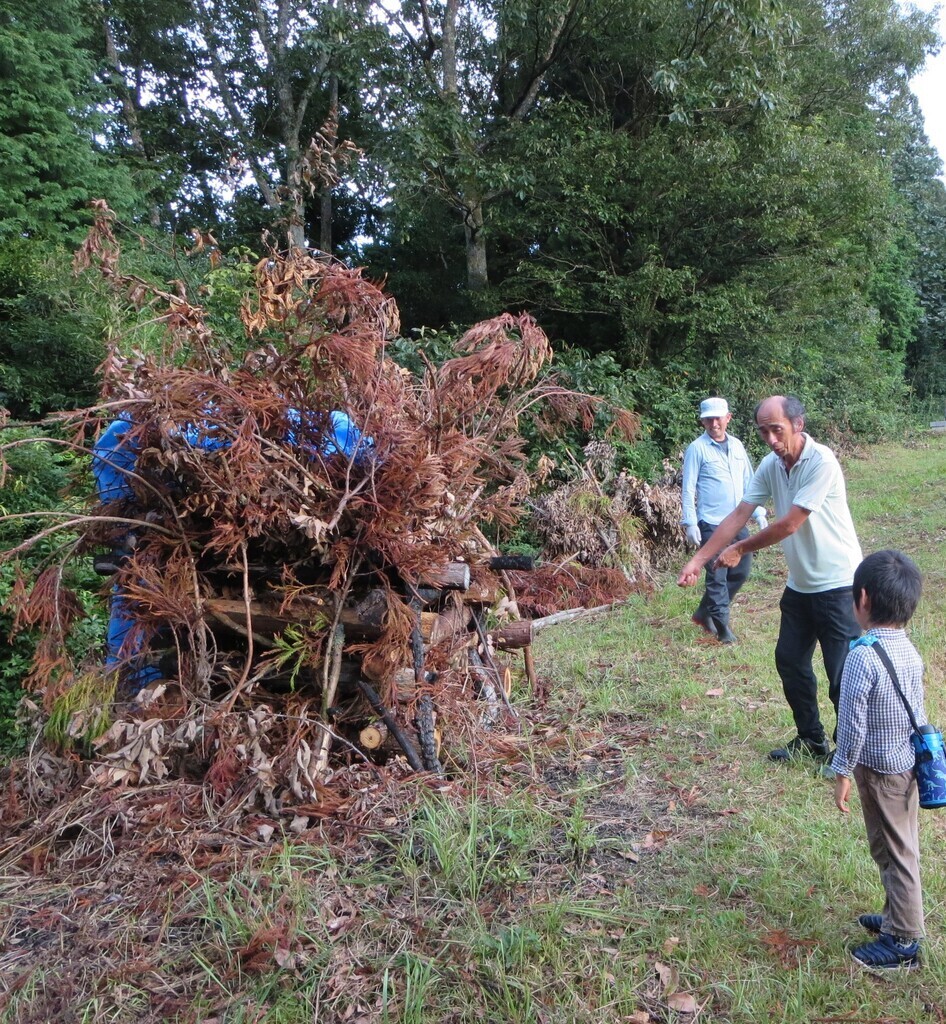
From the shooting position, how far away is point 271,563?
13.2 feet

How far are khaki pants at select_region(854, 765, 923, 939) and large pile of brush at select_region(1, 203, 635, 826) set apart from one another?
77.1 inches

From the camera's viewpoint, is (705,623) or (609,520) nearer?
(705,623)

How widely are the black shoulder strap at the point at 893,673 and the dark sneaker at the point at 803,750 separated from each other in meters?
1.55

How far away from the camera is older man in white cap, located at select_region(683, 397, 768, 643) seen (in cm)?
615

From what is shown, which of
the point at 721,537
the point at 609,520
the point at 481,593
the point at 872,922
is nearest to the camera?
the point at 872,922

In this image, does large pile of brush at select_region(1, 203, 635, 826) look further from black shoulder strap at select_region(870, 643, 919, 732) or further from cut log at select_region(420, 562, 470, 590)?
black shoulder strap at select_region(870, 643, 919, 732)

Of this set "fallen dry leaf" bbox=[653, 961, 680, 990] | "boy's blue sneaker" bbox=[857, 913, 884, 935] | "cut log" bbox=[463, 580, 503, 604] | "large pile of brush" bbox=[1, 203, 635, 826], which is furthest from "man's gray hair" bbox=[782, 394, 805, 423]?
"fallen dry leaf" bbox=[653, 961, 680, 990]

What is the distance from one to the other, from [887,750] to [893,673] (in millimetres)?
256

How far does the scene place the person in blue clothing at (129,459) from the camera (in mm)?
3746

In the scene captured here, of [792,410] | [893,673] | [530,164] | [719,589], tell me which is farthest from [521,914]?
[530,164]

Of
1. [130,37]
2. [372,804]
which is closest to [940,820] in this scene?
[372,804]

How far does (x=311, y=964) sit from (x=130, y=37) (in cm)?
2177

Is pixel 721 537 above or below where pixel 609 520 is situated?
above

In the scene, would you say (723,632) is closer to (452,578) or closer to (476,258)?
(452,578)
